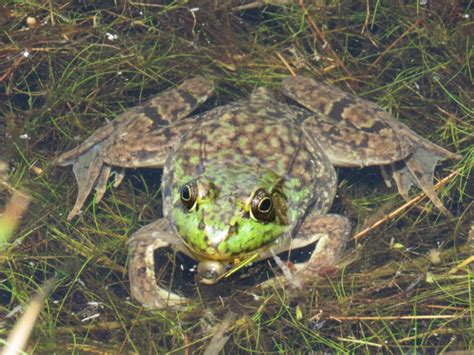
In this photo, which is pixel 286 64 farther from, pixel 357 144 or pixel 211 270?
pixel 211 270

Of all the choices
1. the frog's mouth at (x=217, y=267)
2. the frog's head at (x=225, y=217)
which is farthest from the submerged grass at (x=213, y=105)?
the frog's head at (x=225, y=217)

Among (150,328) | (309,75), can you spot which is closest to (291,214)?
(150,328)

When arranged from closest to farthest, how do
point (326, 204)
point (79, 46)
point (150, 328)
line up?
point (150, 328) < point (326, 204) < point (79, 46)

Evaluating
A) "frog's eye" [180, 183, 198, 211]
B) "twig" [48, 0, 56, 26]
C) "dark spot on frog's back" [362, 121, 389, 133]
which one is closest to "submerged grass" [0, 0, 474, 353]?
"twig" [48, 0, 56, 26]

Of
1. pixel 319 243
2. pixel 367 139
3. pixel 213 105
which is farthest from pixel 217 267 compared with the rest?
pixel 213 105

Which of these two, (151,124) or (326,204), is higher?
(151,124)

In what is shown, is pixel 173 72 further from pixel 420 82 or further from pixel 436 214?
pixel 436 214

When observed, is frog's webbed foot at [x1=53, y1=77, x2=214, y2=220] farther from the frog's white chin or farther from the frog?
the frog's white chin
